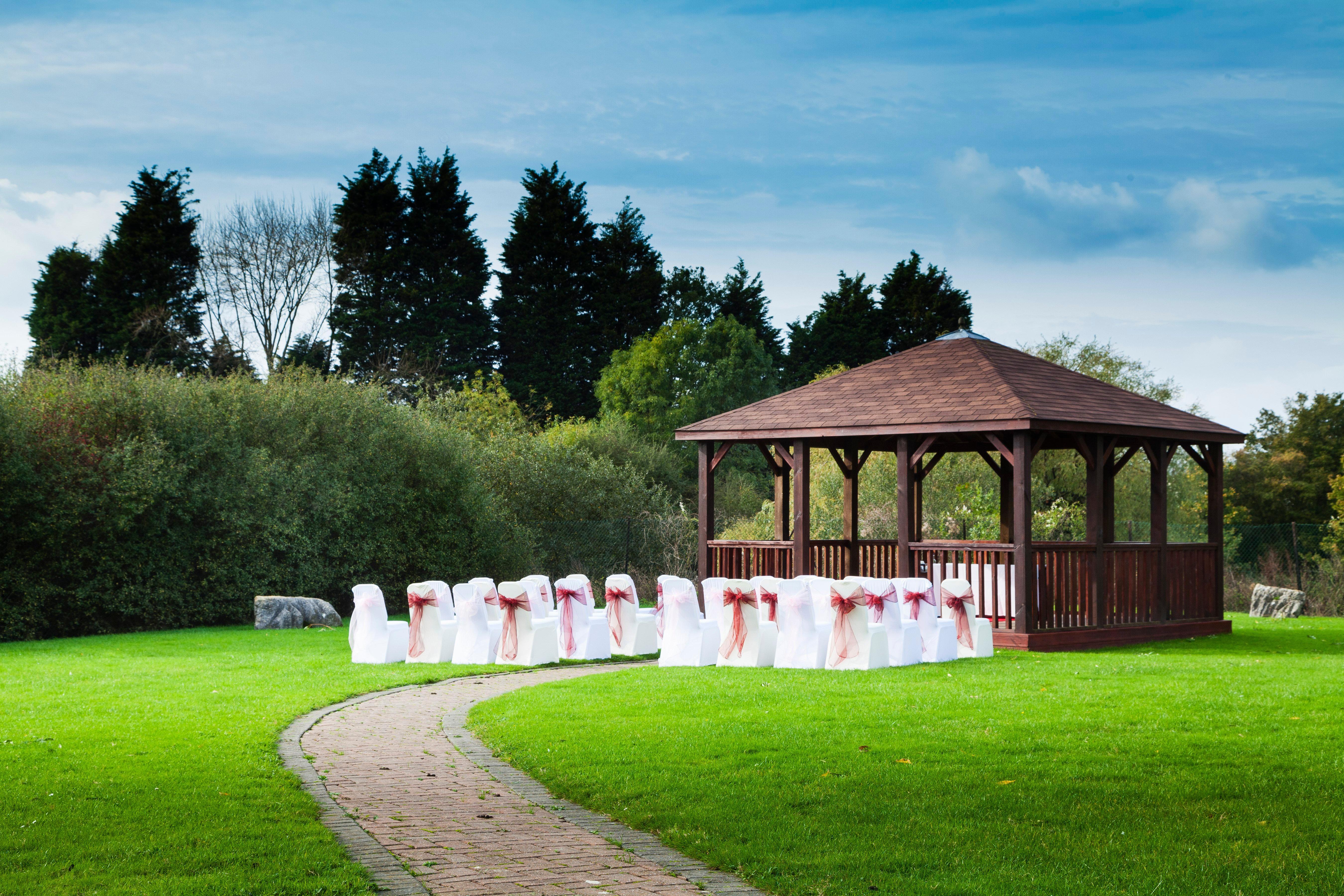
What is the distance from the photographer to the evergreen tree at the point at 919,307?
4491 centimetres

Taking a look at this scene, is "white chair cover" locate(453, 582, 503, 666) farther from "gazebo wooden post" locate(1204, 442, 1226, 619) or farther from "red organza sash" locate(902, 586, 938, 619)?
"gazebo wooden post" locate(1204, 442, 1226, 619)

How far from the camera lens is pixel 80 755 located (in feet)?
24.4

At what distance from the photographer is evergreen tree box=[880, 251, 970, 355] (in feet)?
147

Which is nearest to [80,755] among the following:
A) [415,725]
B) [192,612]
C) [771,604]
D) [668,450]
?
[415,725]

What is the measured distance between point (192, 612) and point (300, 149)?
1466 centimetres

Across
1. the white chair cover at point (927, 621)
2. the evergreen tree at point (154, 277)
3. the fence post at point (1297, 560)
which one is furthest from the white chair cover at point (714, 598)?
the evergreen tree at point (154, 277)

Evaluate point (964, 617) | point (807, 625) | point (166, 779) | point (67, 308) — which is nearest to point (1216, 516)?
point (964, 617)

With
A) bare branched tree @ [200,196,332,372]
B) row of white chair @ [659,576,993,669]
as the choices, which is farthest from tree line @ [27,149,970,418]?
row of white chair @ [659,576,993,669]

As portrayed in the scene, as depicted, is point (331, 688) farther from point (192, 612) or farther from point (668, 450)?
point (668, 450)

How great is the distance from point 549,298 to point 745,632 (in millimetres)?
30359

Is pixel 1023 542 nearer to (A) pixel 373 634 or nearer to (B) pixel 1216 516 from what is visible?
(B) pixel 1216 516

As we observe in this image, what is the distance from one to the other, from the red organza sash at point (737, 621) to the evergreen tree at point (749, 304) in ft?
111

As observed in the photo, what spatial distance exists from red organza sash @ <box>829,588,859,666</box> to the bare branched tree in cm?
2629

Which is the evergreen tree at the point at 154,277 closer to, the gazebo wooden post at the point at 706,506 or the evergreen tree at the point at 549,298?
the evergreen tree at the point at 549,298
